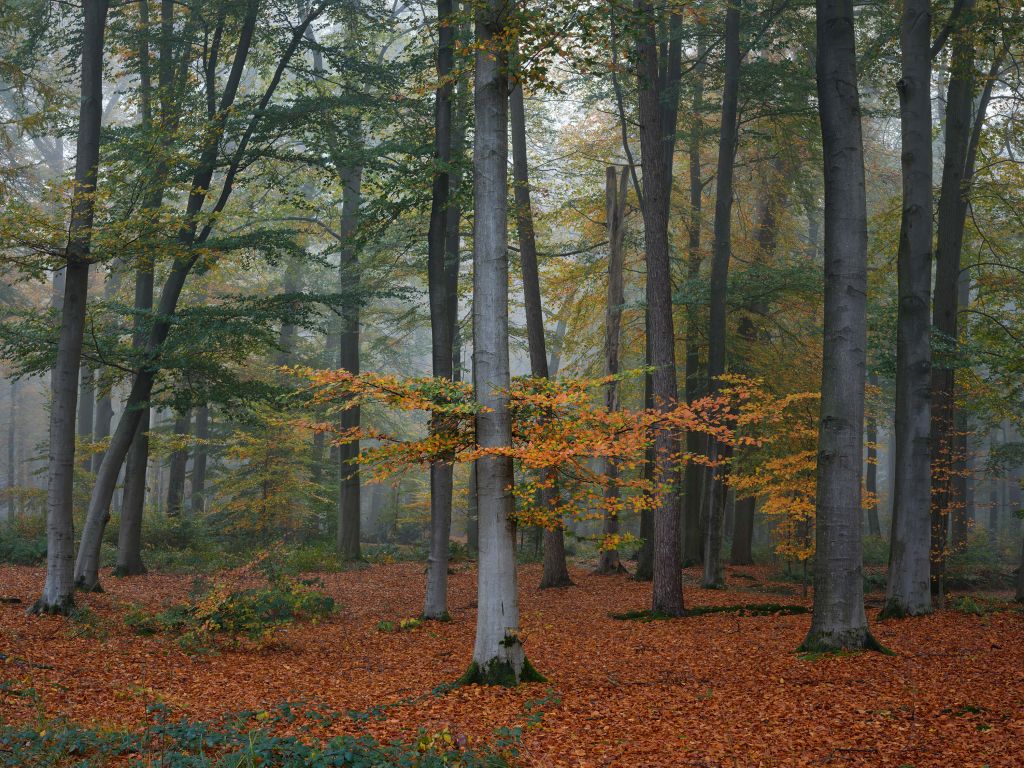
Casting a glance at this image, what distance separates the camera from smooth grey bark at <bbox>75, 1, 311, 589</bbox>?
11984 millimetres

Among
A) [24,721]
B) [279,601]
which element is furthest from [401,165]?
[24,721]

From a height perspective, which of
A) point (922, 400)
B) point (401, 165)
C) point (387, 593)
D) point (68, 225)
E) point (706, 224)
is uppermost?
point (706, 224)

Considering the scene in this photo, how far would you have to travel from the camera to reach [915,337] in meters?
10.1

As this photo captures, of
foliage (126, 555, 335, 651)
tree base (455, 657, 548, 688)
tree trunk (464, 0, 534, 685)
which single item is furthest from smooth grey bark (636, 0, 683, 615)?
foliage (126, 555, 335, 651)

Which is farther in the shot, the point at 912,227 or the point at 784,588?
the point at 784,588

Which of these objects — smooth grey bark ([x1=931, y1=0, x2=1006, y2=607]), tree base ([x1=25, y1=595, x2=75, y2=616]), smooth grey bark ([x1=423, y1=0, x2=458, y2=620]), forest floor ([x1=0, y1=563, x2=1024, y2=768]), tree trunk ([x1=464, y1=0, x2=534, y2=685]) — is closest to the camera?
forest floor ([x1=0, y1=563, x2=1024, y2=768])

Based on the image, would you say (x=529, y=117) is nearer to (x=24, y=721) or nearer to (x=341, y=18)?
(x=341, y=18)

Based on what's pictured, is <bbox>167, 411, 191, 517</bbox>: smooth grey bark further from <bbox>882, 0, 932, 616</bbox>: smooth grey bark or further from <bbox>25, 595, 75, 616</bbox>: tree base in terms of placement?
<bbox>882, 0, 932, 616</bbox>: smooth grey bark

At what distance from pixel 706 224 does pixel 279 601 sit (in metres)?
13.6

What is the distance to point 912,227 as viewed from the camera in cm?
1026

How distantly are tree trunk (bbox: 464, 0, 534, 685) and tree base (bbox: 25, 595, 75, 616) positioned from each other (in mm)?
5666

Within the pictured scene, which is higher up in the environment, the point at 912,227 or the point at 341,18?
the point at 341,18

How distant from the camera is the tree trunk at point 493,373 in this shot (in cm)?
695

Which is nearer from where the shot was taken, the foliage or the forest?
the forest
